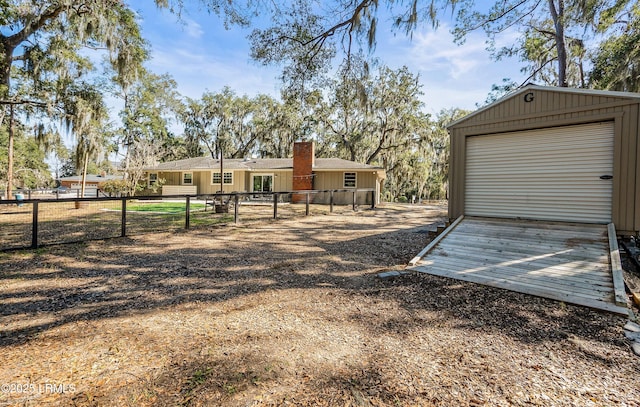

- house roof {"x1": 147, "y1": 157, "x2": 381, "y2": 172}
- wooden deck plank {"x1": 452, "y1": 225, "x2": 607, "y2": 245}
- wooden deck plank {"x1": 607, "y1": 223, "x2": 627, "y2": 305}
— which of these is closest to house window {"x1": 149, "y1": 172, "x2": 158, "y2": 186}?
house roof {"x1": 147, "y1": 157, "x2": 381, "y2": 172}

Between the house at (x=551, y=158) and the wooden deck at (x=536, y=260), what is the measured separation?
1.37 feet

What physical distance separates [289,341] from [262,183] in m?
18.6

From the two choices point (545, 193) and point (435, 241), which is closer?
point (435, 241)

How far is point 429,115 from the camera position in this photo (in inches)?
872

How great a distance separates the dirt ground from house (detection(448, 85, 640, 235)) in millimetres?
3287

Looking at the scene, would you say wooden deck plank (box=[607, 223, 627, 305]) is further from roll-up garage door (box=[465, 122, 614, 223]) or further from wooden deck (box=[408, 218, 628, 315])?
roll-up garage door (box=[465, 122, 614, 223])

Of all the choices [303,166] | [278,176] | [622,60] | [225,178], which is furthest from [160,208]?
[622,60]

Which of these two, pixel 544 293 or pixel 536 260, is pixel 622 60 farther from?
pixel 544 293

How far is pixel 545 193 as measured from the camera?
5.90m

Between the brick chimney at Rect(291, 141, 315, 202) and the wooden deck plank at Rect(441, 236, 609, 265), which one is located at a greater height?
the brick chimney at Rect(291, 141, 315, 202)

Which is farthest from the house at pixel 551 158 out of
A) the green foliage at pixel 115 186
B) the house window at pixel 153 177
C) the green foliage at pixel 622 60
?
the house window at pixel 153 177

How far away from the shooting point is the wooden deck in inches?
137

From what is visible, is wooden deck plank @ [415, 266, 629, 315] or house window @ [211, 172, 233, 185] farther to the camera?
house window @ [211, 172, 233, 185]

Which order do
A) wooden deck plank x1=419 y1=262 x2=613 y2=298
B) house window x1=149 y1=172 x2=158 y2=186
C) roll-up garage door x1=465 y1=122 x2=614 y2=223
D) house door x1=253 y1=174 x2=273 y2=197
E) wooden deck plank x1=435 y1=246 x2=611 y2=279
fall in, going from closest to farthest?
wooden deck plank x1=419 y1=262 x2=613 y2=298, wooden deck plank x1=435 y1=246 x2=611 y2=279, roll-up garage door x1=465 y1=122 x2=614 y2=223, house door x1=253 y1=174 x2=273 y2=197, house window x1=149 y1=172 x2=158 y2=186
